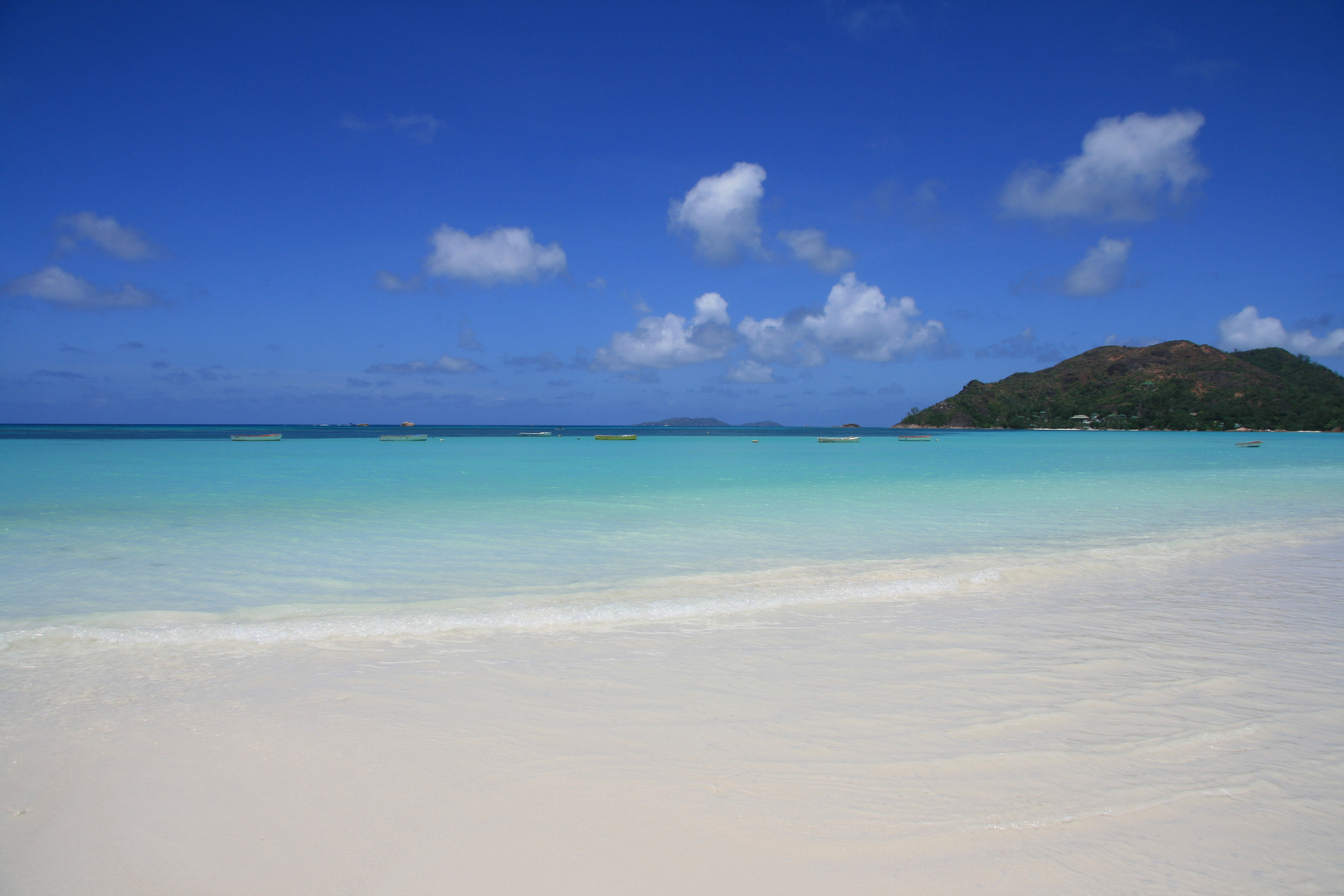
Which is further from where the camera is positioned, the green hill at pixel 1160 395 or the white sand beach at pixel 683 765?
the green hill at pixel 1160 395

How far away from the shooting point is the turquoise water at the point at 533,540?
249 inches

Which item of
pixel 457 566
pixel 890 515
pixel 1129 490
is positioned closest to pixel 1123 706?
pixel 457 566

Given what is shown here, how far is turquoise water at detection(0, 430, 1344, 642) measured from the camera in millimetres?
6312

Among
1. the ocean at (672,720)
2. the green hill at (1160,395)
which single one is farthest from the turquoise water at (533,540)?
the green hill at (1160,395)

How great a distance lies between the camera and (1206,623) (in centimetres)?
549

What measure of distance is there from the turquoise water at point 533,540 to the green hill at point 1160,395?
128 meters

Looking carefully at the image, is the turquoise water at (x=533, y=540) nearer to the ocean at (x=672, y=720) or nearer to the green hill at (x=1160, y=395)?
the ocean at (x=672, y=720)

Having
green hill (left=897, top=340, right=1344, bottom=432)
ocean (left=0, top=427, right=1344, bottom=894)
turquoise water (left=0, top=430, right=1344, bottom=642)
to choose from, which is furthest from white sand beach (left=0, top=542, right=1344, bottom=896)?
green hill (left=897, top=340, right=1344, bottom=432)

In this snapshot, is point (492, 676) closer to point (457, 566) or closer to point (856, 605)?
point (856, 605)

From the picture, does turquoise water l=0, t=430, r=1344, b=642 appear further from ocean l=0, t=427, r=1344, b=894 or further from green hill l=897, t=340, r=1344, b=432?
green hill l=897, t=340, r=1344, b=432

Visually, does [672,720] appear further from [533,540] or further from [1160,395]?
[1160,395]

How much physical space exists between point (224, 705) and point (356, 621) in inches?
74.0

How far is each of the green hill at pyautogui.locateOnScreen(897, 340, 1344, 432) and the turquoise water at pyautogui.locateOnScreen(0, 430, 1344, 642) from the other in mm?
128448

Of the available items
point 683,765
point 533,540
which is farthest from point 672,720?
point 533,540
